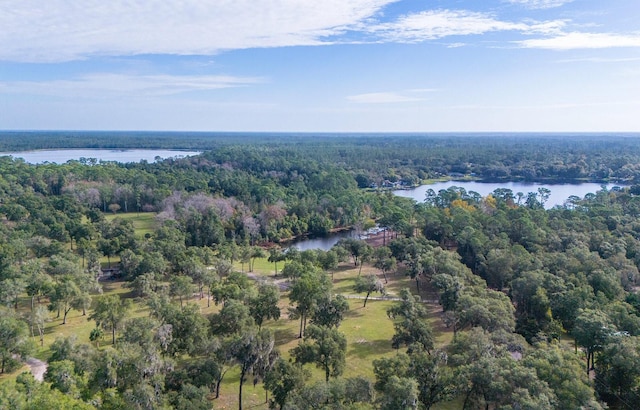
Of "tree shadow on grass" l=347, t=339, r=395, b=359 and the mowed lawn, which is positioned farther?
"tree shadow on grass" l=347, t=339, r=395, b=359

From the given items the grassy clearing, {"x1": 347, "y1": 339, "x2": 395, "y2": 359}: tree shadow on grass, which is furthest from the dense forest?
the grassy clearing

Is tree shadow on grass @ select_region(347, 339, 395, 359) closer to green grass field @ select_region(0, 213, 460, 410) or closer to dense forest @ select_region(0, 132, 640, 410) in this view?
green grass field @ select_region(0, 213, 460, 410)

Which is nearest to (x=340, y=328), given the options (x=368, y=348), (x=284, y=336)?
(x=368, y=348)

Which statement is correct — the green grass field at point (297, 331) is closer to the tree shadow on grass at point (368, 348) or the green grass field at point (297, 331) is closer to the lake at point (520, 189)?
the tree shadow on grass at point (368, 348)

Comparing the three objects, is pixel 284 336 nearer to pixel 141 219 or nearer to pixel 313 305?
pixel 313 305

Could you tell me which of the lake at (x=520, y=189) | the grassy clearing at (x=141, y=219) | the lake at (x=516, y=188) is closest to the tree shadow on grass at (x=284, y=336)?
the grassy clearing at (x=141, y=219)

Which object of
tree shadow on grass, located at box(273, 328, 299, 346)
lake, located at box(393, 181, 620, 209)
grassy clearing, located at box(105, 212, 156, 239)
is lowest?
tree shadow on grass, located at box(273, 328, 299, 346)

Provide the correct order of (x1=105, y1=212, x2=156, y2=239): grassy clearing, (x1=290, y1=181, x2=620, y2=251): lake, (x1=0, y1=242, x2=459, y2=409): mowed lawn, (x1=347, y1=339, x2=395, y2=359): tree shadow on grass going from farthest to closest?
(x1=290, y1=181, x2=620, y2=251): lake → (x1=105, y1=212, x2=156, y2=239): grassy clearing → (x1=347, y1=339, x2=395, y2=359): tree shadow on grass → (x1=0, y1=242, x2=459, y2=409): mowed lawn
